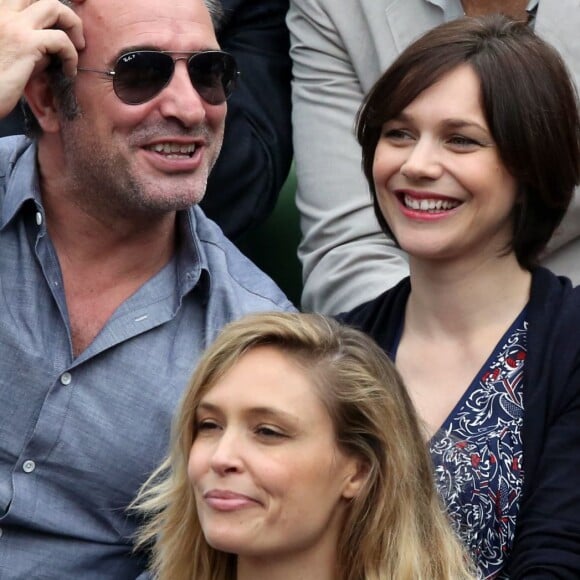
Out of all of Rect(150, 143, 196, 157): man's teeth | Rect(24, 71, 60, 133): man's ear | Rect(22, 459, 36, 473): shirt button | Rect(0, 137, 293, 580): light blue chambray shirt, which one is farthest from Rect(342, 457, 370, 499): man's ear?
Rect(24, 71, 60, 133): man's ear

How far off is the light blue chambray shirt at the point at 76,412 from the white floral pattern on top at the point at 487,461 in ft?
1.92

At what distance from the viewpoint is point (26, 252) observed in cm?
311

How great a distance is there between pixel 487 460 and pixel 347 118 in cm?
113

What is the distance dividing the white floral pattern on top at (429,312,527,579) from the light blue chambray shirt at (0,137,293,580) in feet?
1.92

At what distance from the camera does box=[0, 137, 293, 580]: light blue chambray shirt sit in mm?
2939

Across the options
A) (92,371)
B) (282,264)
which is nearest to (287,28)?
(282,264)

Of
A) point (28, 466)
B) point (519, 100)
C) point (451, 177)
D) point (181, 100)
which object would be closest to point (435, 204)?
point (451, 177)

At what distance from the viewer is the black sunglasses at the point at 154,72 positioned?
3082 millimetres

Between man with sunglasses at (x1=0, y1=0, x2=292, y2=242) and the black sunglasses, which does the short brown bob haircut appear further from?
man with sunglasses at (x1=0, y1=0, x2=292, y2=242)

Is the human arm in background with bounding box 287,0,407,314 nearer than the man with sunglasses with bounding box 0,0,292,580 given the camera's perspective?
No

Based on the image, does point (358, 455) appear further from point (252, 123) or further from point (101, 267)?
point (252, 123)

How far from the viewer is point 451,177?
2.71m

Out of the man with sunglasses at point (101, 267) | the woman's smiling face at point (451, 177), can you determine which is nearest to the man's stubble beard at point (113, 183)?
the man with sunglasses at point (101, 267)

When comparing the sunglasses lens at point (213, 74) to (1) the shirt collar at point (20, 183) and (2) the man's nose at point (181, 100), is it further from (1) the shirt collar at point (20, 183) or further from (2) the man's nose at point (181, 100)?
(1) the shirt collar at point (20, 183)
